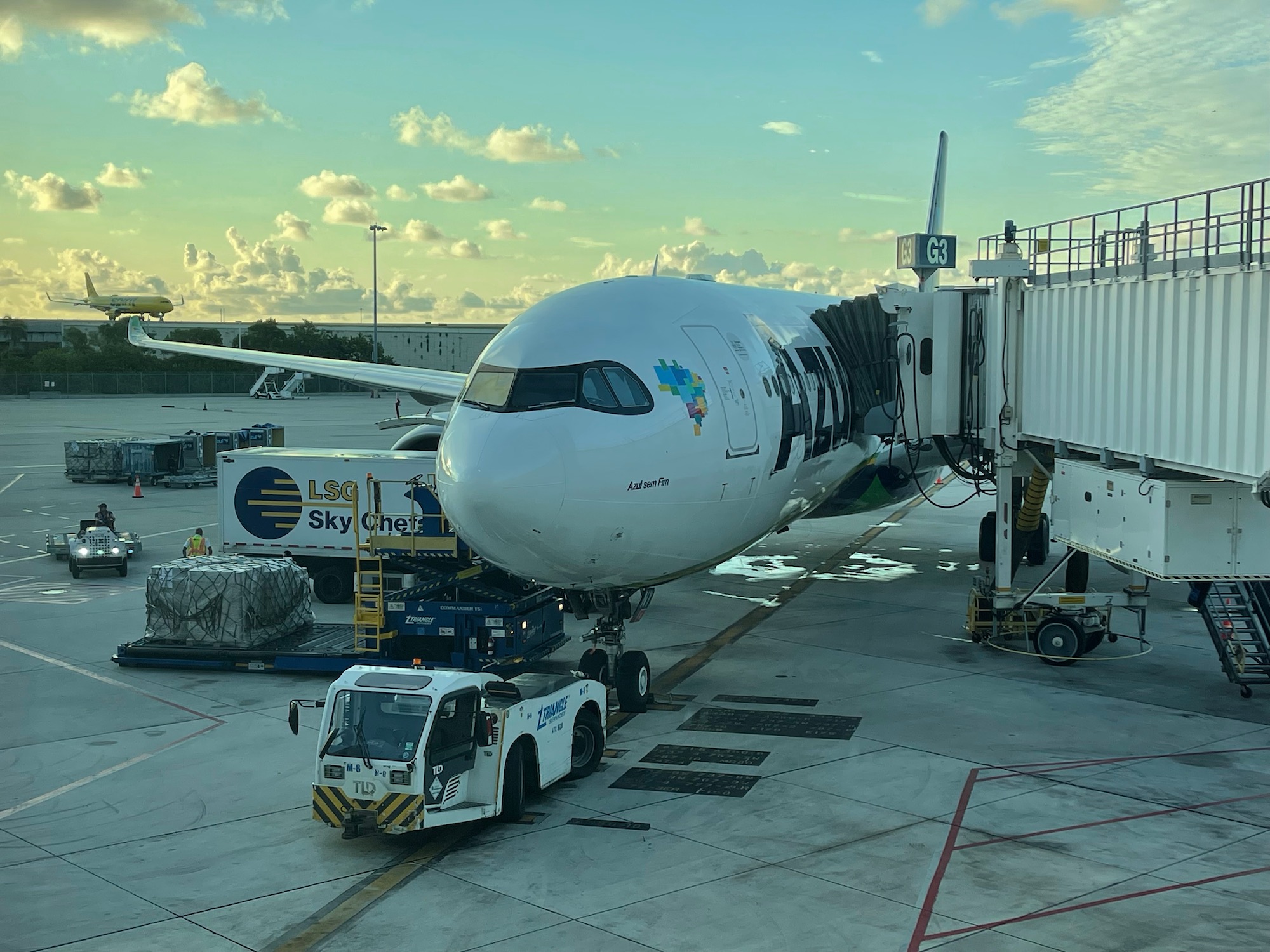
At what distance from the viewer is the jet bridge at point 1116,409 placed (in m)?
15.6

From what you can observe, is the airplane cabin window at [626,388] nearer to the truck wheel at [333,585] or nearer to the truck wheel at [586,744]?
the truck wheel at [586,744]

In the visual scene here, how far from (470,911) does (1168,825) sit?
7.63 meters

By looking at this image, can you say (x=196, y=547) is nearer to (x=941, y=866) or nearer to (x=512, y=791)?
(x=512, y=791)

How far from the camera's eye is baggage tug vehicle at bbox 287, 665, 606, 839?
1282 centimetres

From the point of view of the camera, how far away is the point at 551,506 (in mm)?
13977

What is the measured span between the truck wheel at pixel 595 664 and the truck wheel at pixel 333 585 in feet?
35.1

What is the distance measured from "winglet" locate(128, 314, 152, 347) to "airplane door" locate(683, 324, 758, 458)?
25972 mm

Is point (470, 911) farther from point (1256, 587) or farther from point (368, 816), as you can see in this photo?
point (1256, 587)

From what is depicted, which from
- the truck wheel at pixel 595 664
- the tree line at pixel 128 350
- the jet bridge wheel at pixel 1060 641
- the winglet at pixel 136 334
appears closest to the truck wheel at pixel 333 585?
the truck wheel at pixel 595 664

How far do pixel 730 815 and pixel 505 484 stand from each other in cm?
446

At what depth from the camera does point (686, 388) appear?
1554cm

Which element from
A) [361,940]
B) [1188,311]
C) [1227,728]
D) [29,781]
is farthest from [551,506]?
[1227,728]

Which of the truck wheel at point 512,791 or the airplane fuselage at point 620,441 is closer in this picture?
the truck wheel at point 512,791

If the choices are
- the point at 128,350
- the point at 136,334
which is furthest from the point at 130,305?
the point at 136,334
